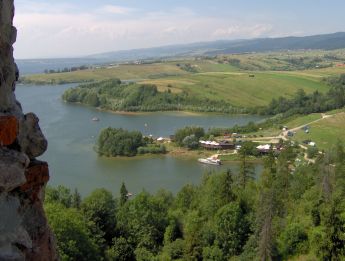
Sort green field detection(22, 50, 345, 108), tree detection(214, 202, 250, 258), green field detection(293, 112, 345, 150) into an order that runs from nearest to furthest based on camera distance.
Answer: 1. tree detection(214, 202, 250, 258)
2. green field detection(293, 112, 345, 150)
3. green field detection(22, 50, 345, 108)

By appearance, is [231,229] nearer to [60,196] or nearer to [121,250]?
[121,250]

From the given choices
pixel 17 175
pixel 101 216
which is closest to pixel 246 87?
pixel 101 216

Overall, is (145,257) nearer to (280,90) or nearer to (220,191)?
(220,191)

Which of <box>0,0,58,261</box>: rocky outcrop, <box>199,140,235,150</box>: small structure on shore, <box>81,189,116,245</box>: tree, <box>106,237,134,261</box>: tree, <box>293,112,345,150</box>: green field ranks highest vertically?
<box>0,0,58,261</box>: rocky outcrop

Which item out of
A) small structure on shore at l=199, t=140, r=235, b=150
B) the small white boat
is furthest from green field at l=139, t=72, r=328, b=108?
the small white boat

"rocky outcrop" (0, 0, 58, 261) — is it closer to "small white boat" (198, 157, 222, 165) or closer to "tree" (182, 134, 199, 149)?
"small white boat" (198, 157, 222, 165)

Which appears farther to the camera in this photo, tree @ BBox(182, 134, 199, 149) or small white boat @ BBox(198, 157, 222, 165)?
tree @ BBox(182, 134, 199, 149)

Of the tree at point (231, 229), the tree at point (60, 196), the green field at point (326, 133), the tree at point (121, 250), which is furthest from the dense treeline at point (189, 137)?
the tree at point (121, 250)
